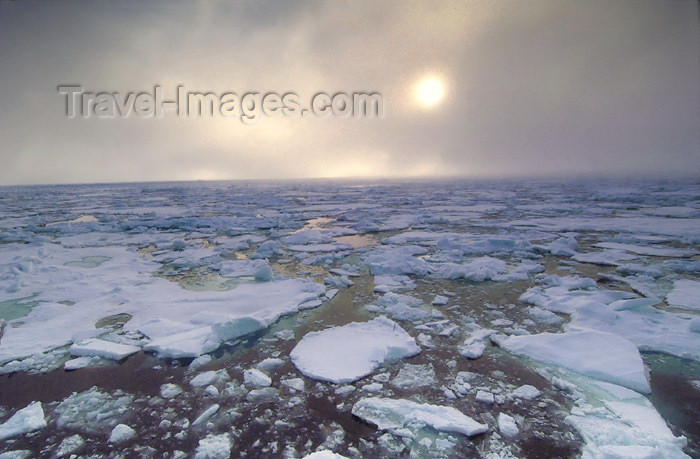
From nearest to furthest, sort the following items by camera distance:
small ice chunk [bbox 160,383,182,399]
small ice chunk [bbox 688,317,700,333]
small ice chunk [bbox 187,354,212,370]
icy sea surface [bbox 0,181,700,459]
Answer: icy sea surface [bbox 0,181,700,459] < small ice chunk [bbox 160,383,182,399] < small ice chunk [bbox 187,354,212,370] < small ice chunk [bbox 688,317,700,333]

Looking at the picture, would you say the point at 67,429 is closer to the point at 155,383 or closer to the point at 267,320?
the point at 155,383

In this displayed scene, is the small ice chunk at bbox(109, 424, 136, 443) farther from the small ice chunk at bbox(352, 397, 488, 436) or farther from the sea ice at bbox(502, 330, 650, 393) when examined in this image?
the sea ice at bbox(502, 330, 650, 393)

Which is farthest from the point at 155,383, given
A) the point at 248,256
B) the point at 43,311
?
the point at 248,256

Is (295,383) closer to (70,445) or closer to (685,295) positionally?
(70,445)

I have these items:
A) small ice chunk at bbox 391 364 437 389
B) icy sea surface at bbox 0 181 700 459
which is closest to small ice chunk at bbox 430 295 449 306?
icy sea surface at bbox 0 181 700 459

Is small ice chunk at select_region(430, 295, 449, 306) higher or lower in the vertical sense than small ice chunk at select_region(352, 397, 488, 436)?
higher

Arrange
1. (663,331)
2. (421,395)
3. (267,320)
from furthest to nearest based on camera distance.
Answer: (267,320)
(663,331)
(421,395)
